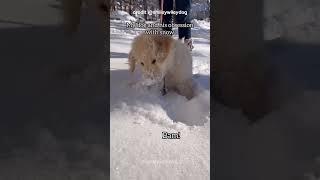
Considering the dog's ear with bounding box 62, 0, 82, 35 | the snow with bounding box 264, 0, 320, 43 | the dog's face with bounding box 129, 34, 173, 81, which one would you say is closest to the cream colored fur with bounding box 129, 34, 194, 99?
the dog's face with bounding box 129, 34, 173, 81

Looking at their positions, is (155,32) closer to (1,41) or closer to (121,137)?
(121,137)

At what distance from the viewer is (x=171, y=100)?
212 centimetres

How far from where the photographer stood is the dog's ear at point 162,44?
2072 millimetres

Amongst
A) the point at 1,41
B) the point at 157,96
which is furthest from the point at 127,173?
the point at 1,41

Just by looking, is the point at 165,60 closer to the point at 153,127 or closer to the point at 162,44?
the point at 162,44

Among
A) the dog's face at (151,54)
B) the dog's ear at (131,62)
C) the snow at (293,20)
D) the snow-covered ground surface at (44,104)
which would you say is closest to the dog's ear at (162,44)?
the dog's face at (151,54)

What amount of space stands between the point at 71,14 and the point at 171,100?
57 cm

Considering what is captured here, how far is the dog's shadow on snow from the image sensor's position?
6.84 feet

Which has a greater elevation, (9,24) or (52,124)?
(9,24)

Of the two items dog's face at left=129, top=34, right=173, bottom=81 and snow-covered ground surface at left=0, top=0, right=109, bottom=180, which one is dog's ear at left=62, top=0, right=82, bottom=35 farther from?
dog's face at left=129, top=34, right=173, bottom=81

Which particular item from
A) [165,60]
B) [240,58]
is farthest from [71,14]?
[240,58]

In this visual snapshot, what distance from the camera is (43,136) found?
214cm

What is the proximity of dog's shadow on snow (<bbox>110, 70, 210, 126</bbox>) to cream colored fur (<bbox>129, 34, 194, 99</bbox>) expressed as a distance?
4cm

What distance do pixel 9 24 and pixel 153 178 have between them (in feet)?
3.03
